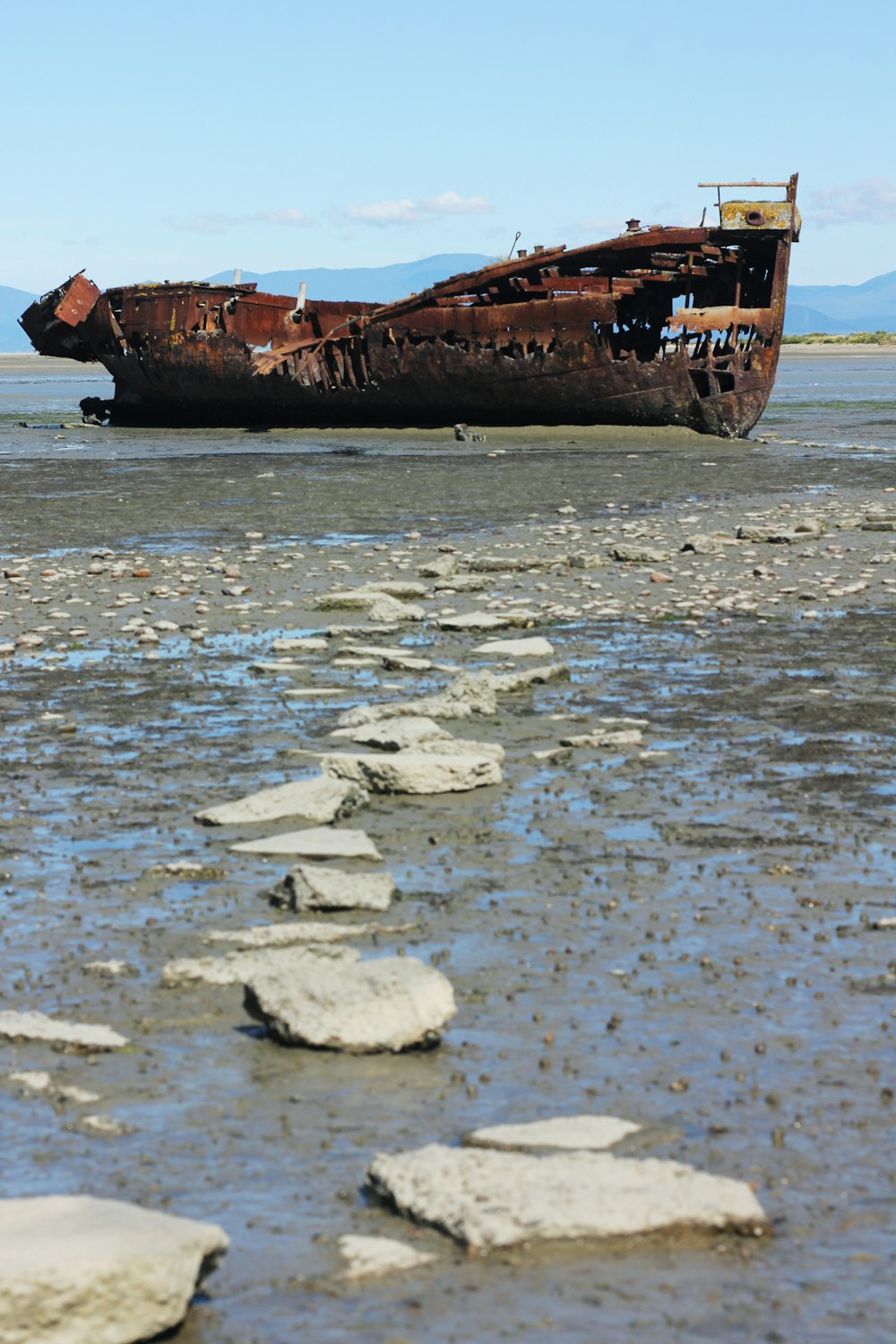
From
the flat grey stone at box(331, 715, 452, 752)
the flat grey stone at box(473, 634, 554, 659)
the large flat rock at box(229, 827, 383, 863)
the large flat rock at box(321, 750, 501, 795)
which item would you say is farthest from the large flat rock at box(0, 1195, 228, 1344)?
the flat grey stone at box(473, 634, 554, 659)

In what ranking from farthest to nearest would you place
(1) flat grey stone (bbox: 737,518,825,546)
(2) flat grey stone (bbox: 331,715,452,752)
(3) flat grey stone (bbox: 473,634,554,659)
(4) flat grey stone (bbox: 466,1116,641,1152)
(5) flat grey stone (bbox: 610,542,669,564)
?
1. (1) flat grey stone (bbox: 737,518,825,546)
2. (5) flat grey stone (bbox: 610,542,669,564)
3. (3) flat grey stone (bbox: 473,634,554,659)
4. (2) flat grey stone (bbox: 331,715,452,752)
5. (4) flat grey stone (bbox: 466,1116,641,1152)

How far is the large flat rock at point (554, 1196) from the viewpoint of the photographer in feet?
9.23

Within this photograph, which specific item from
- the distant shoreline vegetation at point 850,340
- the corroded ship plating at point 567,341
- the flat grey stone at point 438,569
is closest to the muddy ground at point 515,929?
the flat grey stone at point 438,569

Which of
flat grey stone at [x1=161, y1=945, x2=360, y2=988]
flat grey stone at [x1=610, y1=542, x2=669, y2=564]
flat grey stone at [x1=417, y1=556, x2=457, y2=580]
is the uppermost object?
flat grey stone at [x1=610, y1=542, x2=669, y2=564]

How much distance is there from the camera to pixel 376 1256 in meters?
2.76

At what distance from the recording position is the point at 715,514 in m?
15.8

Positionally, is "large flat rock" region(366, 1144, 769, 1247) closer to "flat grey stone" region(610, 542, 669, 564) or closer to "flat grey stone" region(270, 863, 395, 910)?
"flat grey stone" region(270, 863, 395, 910)

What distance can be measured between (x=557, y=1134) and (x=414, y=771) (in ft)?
9.12

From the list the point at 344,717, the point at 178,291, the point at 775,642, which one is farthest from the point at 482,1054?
the point at 178,291

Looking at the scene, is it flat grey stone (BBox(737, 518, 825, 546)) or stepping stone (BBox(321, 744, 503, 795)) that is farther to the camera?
flat grey stone (BBox(737, 518, 825, 546))

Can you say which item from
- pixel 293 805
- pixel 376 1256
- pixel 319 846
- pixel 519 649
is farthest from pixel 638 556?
pixel 376 1256

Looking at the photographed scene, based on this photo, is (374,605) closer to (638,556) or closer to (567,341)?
(638,556)

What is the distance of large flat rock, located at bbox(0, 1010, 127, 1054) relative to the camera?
3686mm

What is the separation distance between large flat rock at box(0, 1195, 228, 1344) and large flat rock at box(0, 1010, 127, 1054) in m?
1.06
